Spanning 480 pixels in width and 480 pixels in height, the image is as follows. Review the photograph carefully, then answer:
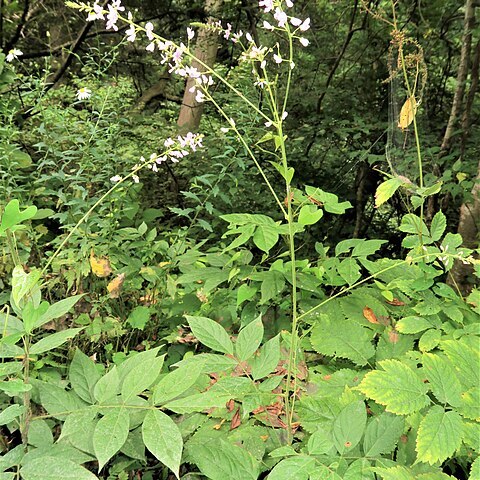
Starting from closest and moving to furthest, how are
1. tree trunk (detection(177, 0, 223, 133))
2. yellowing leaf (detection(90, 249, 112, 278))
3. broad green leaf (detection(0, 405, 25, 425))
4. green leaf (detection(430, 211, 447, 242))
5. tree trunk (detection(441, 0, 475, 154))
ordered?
1. broad green leaf (detection(0, 405, 25, 425))
2. green leaf (detection(430, 211, 447, 242))
3. yellowing leaf (detection(90, 249, 112, 278))
4. tree trunk (detection(441, 0, 475, 154))
5. tree trunk (detection(177, 0, 223, 133))

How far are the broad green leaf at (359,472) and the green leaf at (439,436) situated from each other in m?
0.11

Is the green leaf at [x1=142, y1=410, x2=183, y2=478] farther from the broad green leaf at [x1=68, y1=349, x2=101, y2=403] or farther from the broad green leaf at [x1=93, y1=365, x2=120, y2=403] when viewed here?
the broad green leaf at [x1=68, y1=349, x2=101, y2=403]

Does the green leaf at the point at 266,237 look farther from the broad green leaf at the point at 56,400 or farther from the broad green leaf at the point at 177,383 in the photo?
the broad green leaf at the point at 56,400

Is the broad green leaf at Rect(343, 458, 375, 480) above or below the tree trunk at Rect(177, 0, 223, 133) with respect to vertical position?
below

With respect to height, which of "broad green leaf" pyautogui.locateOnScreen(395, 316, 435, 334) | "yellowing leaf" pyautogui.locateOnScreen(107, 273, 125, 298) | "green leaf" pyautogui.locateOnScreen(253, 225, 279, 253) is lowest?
"yellowing leaf" pyautogui.locateOnScreen(107, 273, 125, 298)

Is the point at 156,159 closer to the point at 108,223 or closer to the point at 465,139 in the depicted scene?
the point at 108,223

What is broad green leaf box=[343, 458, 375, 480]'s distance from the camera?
83 centimetres

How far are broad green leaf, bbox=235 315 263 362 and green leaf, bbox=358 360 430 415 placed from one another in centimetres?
29

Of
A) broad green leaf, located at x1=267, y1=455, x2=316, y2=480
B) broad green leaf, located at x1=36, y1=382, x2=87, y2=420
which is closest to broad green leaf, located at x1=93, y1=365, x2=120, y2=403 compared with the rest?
broad green leaf, located at x1=36, y1=382, x2=87, y2=420

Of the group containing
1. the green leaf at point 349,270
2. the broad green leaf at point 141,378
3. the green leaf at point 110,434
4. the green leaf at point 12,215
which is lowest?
the green leaf at point 110,434

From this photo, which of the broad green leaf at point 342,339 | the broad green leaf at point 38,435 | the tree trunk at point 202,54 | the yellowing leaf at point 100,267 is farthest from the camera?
the tree trunk at point 202,54

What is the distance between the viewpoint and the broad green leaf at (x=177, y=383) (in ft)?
2.90

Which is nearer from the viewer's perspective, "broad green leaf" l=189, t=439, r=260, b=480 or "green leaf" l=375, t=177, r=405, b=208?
"broad green leaf" l=189, t=439, r=260, b=480

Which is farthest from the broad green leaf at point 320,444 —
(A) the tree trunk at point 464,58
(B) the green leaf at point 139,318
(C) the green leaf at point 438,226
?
(A) the tree trunk at point 464,58
